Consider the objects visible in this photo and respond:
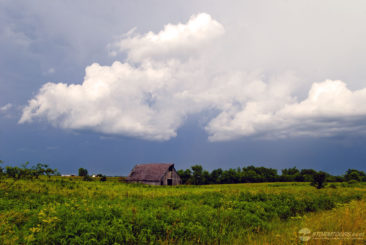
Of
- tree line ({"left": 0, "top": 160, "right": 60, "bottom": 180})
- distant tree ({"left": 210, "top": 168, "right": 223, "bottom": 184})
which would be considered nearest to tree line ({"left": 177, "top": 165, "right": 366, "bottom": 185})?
distant tree ({"left": 210, "top": 168, "right": 223, "bottom": 184})

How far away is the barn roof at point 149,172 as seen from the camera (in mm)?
52772

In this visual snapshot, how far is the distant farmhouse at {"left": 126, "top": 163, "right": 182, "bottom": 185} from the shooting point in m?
52.4

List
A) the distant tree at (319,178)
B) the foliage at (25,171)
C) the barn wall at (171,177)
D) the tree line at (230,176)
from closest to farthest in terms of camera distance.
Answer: the foliage at (25,171) < the distant tree at (319,178) < the barn wall at (171,177) < the tree line at (230,176)

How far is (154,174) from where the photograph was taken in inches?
2096

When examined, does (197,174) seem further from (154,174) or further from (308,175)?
(308,175)

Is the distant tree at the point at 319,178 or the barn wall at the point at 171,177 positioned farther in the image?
the barn wall at the point at 171,177

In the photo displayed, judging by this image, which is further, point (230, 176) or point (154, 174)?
point (230, 176)

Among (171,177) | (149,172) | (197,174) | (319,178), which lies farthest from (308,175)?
(197,174)

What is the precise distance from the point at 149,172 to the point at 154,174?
2.00 m

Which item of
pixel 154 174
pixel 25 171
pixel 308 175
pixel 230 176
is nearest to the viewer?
pixel 25 171

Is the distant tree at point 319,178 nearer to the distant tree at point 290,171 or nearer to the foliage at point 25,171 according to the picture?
the foliage at point 25,171

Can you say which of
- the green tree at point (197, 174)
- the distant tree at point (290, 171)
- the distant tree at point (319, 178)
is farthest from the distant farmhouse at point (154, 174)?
the distant tree at point (290, 171)

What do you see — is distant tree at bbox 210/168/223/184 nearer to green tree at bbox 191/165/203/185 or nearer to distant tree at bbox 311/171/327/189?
green tree at bbox 191/165/203/185

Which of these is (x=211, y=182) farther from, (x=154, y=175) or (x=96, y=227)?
(x=96, y=227)
